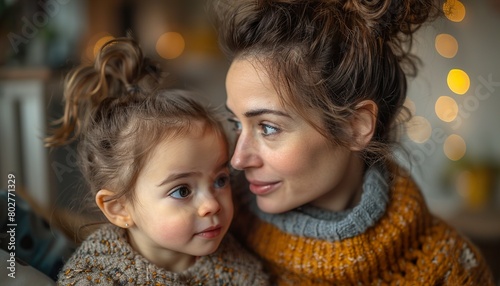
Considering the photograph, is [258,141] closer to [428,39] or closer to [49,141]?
[49,141]

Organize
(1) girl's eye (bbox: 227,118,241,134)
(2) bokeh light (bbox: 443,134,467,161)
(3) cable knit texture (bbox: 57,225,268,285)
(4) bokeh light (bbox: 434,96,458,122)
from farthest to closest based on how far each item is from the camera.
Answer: (2) bokeh light (bbox: 443,134,467,161)
(4) bokeh light (bbox: 434,96,458,122)
(1) girl's eye (bbox: 227,118,241,134)
(3) cable knit texture (bbox: 57,225,268,285)

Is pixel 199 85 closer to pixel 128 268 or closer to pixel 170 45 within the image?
pixel 170 45

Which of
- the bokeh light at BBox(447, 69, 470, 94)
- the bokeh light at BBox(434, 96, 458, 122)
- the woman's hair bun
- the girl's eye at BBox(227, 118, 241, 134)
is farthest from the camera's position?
the bokeh light at BBox(434, 96, 458, 122)

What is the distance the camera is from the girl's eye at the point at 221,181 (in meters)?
1.00

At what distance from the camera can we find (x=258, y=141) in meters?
1.05

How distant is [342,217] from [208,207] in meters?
0.32

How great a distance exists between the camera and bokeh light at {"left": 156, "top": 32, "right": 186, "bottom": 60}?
3.69 m

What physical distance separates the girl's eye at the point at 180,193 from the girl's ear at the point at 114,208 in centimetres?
10

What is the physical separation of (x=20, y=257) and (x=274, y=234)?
0.49 m

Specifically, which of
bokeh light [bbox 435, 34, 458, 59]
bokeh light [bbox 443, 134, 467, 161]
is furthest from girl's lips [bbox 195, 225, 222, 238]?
bokeh light [bbox 443, 134, 467, 161]

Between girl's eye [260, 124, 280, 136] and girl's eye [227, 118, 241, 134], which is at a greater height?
girl's eye [260, 124, 280, 136]

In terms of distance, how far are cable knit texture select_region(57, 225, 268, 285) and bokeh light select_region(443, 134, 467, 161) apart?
2.00 meters

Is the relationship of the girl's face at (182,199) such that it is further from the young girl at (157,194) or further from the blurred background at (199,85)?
the blurred background at (199,85)

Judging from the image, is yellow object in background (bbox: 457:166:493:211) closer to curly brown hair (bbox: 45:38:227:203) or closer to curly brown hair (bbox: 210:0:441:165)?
curly brown hair (bbox: 210:0:441:165)
